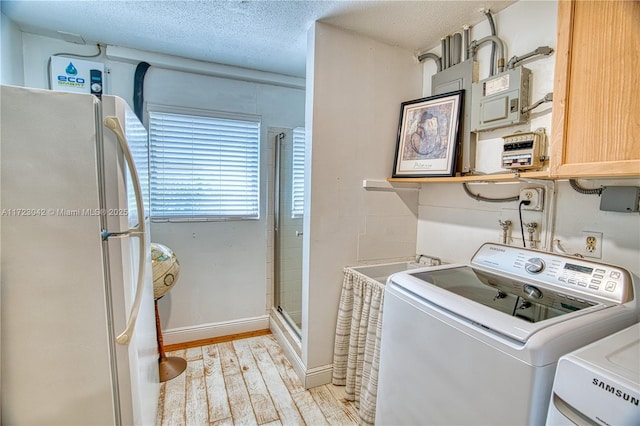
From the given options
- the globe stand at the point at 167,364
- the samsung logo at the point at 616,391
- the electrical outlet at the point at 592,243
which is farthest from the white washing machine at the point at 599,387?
the globe stand at the point at 167,364

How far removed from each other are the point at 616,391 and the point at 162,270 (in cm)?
220

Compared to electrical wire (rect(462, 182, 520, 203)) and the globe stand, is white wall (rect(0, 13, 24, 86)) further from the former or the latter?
electrical wire (rect(462, 182, 520, 203))

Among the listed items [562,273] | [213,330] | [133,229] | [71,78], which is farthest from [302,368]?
[71,78]

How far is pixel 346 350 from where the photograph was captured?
203cm

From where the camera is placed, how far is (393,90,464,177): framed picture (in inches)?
73.7

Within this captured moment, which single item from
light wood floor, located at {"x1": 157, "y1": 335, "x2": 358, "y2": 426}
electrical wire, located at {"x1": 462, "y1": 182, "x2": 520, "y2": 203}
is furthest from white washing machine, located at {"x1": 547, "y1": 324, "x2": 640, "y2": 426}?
light wood floor, located at {"x1": 157, "y1": 335, "x2": 358, "y2": 426}

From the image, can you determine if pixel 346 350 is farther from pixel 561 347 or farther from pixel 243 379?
pixel 561 347

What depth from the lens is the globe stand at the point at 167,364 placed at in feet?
6.91

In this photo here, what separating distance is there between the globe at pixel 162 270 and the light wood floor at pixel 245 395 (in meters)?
0.67

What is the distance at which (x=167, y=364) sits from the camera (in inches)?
87.0

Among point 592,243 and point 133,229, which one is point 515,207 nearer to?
point 592,243

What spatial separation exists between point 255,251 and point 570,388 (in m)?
2.40

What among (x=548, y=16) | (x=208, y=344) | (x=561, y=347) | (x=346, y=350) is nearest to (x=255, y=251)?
(x=208, y=344)

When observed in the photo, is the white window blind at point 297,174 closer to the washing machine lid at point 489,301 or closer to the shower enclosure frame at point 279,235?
the shower enclosure frame at point 279,235
